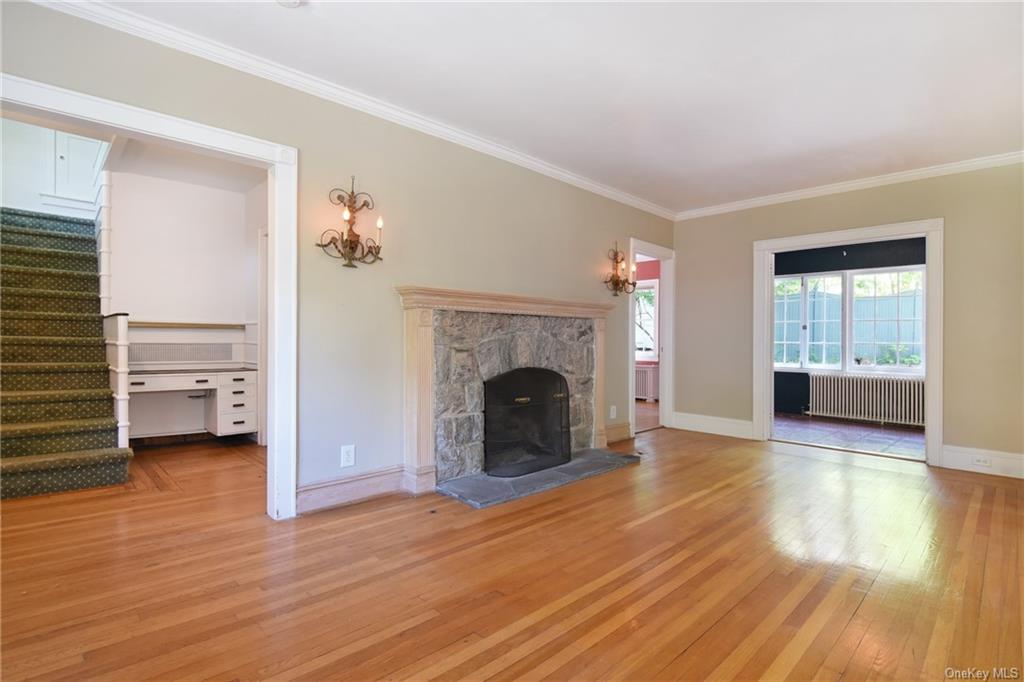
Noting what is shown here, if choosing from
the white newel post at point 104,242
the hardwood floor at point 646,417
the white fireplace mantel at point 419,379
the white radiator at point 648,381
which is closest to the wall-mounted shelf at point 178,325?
the white newel post at point 104,242

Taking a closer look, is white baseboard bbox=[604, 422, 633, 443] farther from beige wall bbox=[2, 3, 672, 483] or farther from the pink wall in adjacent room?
the pink wall in adjacent room

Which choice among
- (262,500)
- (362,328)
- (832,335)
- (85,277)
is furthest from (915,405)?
(85,277)

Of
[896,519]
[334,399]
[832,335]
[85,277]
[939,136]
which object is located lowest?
[896,519]

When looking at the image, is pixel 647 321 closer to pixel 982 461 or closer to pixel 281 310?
pixel 982 461

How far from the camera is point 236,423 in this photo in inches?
192

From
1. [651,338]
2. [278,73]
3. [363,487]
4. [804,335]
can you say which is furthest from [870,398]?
[278,73]

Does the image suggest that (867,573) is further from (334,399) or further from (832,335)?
(832,335)

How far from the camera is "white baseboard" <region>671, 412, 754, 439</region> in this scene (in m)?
5.36

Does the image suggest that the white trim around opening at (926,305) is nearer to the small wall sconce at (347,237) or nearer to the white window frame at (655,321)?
the white window frame at (655,321)

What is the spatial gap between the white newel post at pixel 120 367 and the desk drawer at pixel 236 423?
107 cm

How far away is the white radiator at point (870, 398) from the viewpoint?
6090mm

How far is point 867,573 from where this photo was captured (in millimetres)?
2250

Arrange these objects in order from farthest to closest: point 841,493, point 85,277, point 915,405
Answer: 1. point 915,405
2. point 85,277
3. point 841,493

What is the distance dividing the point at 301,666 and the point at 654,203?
5.23 meters
